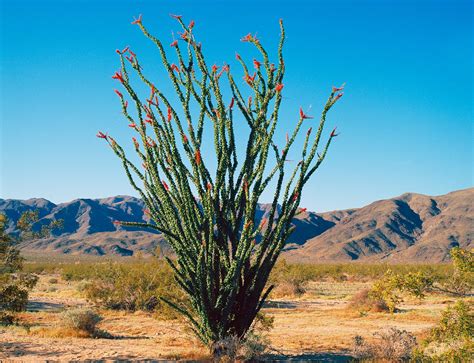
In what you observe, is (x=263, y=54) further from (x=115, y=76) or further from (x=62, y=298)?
(x=62, y=298)

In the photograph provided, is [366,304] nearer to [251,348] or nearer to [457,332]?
[251,348]

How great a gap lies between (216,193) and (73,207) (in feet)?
522

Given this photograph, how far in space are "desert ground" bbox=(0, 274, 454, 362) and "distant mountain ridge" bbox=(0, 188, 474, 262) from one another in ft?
179

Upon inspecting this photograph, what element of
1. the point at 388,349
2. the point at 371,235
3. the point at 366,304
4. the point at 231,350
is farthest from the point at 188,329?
the point at 371,235

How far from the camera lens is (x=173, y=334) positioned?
14.3 metres

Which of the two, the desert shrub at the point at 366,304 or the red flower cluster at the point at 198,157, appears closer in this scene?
the red flower cluster at the point at 198,157

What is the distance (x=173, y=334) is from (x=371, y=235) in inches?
3642

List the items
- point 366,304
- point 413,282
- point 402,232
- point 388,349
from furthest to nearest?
point 402,232 → point 366,304 → point 388,349 → point 413,282

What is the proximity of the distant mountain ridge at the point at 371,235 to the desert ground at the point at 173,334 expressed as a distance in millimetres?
54479

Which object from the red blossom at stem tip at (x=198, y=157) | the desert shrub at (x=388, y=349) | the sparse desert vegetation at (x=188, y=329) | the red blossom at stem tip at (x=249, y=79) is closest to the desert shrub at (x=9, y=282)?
the sparse desert vegetation at (x=188, y=329)

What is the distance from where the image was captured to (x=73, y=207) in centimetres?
15875

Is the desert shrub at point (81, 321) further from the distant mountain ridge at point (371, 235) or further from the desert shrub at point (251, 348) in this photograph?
the distant mountain ridge at point (371, 235)

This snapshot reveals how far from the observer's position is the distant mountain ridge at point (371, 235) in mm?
90938

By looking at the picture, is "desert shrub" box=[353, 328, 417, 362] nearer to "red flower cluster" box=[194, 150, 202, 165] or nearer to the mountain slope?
"red flower cluster" box=[194, 150, 202, 165]
